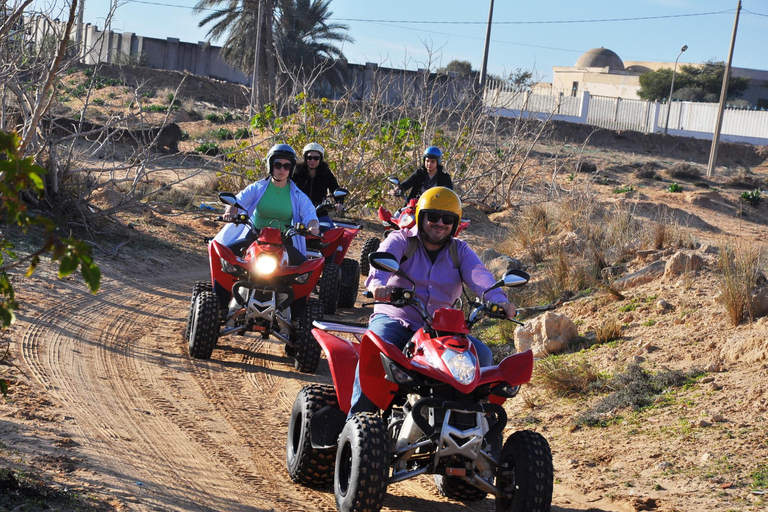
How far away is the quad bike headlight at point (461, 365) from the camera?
4.24 m

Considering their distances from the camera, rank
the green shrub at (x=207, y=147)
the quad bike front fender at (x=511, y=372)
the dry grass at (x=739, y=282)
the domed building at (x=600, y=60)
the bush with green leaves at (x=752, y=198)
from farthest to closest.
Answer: the domed building at (x=600, y=60) < the bush with green leaves at (x=752, y=198) < the green shrub at (x=207, y=147) < the dry grass at (x=739, y=282) < the quad bike front fender at (x=511, y=372)

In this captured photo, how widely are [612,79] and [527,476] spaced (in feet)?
226

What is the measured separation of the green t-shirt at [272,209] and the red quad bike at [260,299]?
76 cm

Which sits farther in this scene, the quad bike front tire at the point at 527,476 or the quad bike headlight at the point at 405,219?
the quad bike headlight at the point at 405,219

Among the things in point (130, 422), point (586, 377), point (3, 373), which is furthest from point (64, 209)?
point (586, 377)

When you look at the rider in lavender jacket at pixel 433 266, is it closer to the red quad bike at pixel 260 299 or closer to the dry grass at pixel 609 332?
the red quad bike at pixel 260 299

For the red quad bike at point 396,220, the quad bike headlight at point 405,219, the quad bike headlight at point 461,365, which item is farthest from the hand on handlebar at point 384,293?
the quad bike headlight at point 405,219

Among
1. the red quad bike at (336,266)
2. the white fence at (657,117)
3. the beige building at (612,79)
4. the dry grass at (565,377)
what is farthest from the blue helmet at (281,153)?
the beige building at (612,79)

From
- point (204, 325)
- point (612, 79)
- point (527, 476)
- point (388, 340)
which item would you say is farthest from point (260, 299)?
point (612, 79)

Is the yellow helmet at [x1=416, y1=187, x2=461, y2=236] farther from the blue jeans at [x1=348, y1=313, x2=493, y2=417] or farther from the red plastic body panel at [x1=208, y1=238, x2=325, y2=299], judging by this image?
the red plastic body panel at [x1=208, y1=238, x2=325, y2=299]

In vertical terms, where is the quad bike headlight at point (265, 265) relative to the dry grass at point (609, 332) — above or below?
above

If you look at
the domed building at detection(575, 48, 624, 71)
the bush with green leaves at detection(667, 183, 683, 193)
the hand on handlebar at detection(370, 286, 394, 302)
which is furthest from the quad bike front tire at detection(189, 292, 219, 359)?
the domed building at detection(575, 48, 624, 71)

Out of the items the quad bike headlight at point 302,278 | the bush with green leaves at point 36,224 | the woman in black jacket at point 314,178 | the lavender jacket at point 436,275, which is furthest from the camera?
the woman in black jacket at point 314,178

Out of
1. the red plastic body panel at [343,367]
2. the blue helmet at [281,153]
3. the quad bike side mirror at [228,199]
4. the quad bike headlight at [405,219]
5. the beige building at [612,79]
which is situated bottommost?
the red plastic body panel at [343,367]
